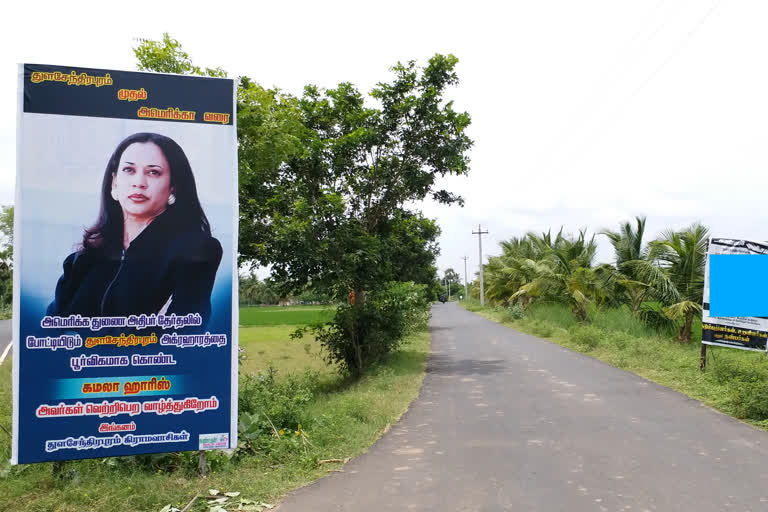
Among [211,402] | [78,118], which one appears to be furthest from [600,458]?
[78,118]

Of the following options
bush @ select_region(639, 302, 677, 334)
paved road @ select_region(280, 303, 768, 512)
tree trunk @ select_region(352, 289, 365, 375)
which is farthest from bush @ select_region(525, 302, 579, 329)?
paved road @ select_region(280, 303, 768, 512)

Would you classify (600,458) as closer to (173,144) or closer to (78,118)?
(173,144)

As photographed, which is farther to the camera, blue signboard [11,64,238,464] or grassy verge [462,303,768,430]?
grassy verge [462,303,768,430]

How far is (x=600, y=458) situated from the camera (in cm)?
574

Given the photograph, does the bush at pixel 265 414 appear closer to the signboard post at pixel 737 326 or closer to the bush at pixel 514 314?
the signboard post at pixel 737 326

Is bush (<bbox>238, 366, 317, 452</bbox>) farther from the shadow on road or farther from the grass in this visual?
the grass

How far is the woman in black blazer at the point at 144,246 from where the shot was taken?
194 inches

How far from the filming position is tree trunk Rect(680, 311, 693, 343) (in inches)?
633

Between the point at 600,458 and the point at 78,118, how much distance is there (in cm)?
555

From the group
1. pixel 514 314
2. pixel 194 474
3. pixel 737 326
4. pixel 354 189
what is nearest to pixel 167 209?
pixel 194 474

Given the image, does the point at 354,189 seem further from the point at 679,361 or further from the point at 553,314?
the point at 553,314

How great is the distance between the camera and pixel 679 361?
1199 centimetres

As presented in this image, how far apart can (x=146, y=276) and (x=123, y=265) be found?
0.68ft

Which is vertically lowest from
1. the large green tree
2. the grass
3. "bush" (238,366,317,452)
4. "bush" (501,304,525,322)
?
the grass
